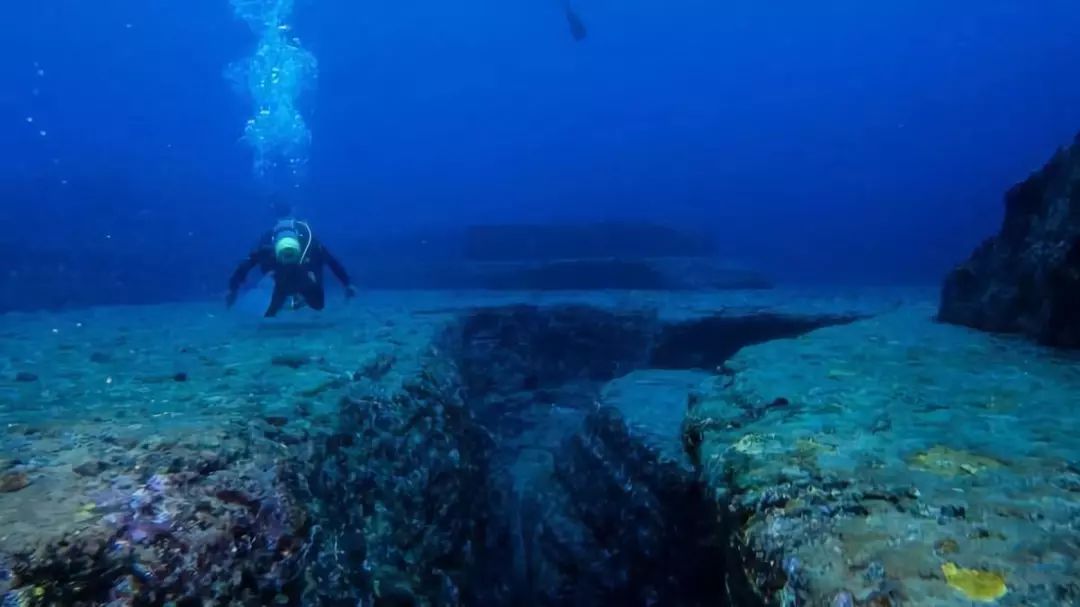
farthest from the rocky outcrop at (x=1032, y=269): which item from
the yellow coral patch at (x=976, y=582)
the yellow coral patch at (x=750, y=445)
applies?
the yellow coral patch at (x=976, y=582)

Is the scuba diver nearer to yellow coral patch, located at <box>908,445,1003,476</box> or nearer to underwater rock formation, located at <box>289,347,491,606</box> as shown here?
underwater rock formation, located at <box>289,347,491,606</box>

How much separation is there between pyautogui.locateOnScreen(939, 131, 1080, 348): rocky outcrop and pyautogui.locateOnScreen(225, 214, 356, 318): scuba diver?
24.3ft

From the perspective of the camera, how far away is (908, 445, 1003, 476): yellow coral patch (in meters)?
2.54

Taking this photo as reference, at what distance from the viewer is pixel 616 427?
230 inches

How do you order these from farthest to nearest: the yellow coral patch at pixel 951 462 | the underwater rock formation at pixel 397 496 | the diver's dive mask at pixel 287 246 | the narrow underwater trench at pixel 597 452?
the diver's dive mask at pixel 287 246
the narrow underwater trench at pixel 597 452
the underwater rock formation at pixel 397 496
the yellow coral patch at pixel 951 462

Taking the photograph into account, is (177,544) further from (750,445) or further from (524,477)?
(524,477)

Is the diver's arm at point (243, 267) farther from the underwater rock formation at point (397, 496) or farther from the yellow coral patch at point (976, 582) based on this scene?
the yellow coral patch at point (976, 582)

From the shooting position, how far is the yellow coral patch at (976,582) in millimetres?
1711

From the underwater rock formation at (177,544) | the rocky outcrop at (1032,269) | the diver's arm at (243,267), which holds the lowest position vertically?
the underwater rock formation at (177,544)

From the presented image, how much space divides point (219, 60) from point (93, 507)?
124090 mm

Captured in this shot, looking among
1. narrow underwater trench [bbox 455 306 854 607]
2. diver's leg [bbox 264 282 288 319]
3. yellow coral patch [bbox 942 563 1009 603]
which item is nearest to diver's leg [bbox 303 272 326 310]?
diver's leg [bbox 264 282 288 319]

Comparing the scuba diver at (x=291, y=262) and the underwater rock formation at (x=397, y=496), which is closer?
the underwater rock formation at (x=397, y=496)

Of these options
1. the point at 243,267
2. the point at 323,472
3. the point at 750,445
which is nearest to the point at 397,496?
the point at 323,472

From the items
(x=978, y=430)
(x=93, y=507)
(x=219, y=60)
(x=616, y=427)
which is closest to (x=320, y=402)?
(x=93, y=507)
